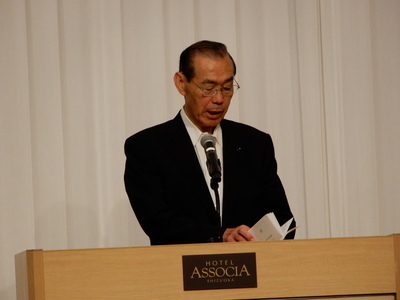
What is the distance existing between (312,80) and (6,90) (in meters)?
1.90

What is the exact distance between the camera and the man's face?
328cm

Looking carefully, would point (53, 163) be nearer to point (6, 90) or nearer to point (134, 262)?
point (6, 90)

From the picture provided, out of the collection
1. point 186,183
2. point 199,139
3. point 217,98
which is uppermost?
point 217,98

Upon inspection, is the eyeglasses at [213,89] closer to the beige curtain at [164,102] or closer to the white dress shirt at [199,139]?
the white dress shirt at [199,139]

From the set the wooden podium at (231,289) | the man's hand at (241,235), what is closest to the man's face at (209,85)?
the man's hand at (241,235)

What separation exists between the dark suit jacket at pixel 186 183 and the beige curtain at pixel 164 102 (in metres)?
1.24

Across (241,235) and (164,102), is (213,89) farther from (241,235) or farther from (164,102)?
(164,102)

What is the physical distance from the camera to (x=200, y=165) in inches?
128

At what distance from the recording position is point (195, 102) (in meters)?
3.32

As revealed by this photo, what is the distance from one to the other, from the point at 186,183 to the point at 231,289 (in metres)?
0.94

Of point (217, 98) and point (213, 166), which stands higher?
point (217, 98)

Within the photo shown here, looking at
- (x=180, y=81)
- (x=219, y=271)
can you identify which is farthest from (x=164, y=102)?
(x=219, y=271)

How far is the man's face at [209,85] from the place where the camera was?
328 centimetres

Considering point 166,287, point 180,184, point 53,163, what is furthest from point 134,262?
point 53,163
